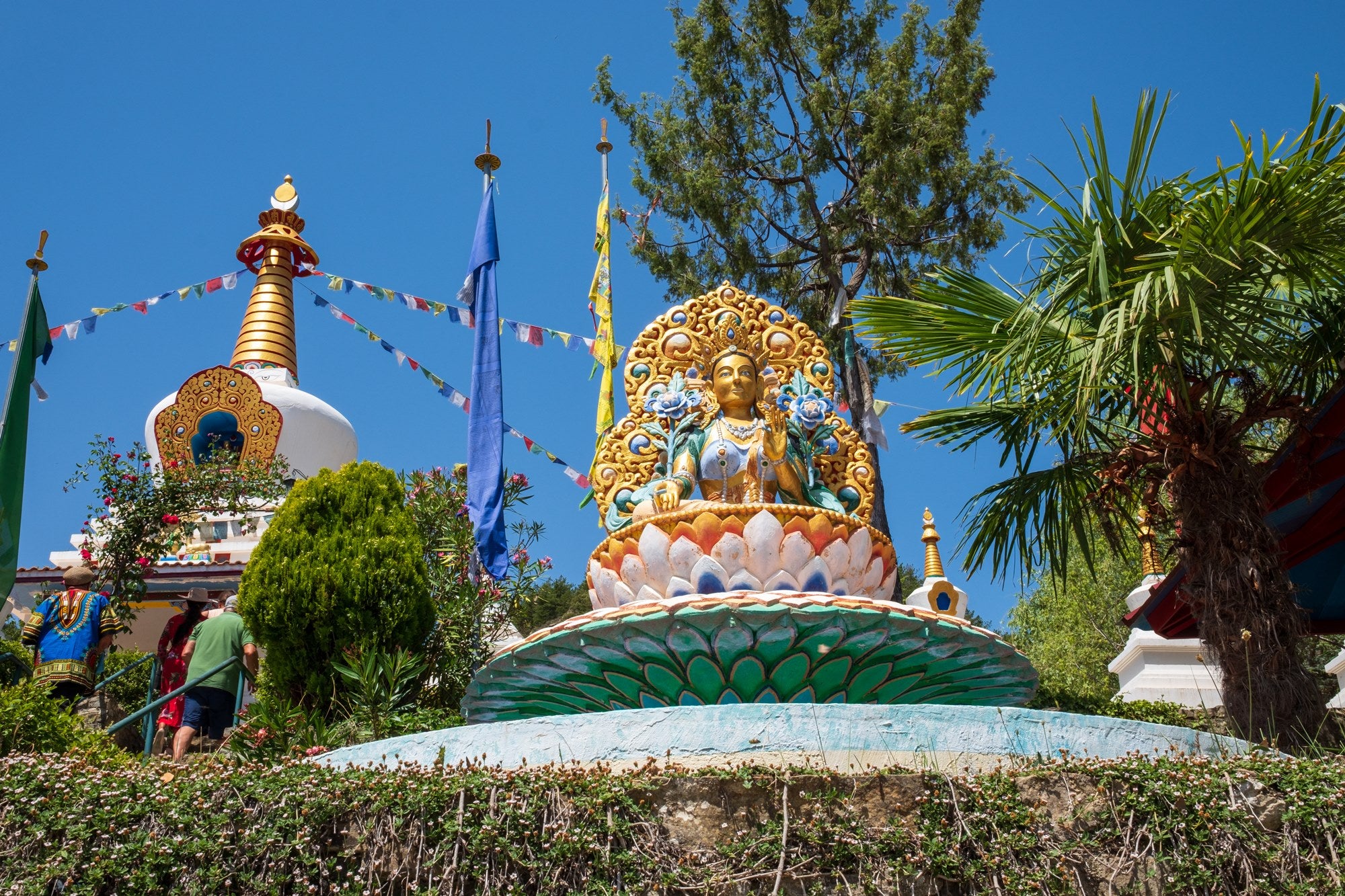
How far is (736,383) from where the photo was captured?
7527mm

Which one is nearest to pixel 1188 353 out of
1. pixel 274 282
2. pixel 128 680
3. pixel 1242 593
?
pixel 1242 593

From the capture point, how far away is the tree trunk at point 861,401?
12383mm

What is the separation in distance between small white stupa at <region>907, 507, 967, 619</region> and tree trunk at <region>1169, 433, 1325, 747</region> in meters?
4.55

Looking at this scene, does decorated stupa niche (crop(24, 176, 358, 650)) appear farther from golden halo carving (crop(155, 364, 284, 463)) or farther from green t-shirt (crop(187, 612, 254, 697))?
green t-shirt (crop(187, 612, 254, 697))

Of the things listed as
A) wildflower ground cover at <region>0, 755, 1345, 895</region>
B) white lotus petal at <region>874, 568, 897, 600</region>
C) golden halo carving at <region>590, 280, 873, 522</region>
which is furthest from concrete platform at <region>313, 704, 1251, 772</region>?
golden halo carving at <region>590, 280, 873, 522</region>

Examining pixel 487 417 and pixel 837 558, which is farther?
pixel 487 417

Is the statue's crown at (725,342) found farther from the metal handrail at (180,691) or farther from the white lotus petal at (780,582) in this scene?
the metal handrail at (180,691)

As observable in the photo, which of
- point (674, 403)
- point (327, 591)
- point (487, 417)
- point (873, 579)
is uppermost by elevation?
point (487, 417)

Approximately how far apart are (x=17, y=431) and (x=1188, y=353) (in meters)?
8.75

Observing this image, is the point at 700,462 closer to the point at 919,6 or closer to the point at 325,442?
the point at 919,6

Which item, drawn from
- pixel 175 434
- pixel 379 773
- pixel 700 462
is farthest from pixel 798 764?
pixel 175 434

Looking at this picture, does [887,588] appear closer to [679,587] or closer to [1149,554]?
[679,587]

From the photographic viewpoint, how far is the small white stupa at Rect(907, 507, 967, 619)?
12.2 meters

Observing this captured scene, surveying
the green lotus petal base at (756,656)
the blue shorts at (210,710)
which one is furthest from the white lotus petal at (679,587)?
the blue shorts at (210,710)
